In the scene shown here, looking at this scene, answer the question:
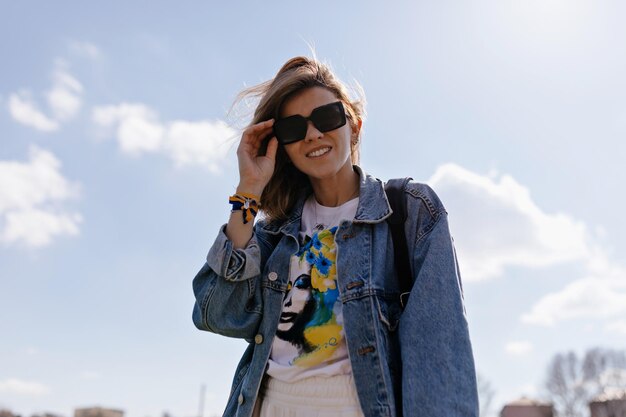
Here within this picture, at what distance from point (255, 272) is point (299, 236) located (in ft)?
1.02

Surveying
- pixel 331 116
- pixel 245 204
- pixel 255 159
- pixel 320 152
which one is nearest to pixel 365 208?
pixel 320 152

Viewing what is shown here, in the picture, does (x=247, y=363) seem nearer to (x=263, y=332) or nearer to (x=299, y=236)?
(x=263, y=332)

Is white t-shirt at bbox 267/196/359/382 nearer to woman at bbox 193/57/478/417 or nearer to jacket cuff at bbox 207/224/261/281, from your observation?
woman at bbox 193/57/478/417

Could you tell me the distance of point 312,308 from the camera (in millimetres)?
2693

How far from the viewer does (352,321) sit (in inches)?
97.7

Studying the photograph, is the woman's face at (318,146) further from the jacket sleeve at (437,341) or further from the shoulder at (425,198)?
the jacket sleeve at (437,341)

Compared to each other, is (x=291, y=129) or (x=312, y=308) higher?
(x=291, y=129)

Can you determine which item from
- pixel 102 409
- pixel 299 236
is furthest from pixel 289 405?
pixel 102 409

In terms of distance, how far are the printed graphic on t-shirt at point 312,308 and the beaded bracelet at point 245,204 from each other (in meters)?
0.32

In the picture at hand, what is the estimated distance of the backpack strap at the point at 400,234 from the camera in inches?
103

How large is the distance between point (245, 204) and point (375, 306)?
904 millimetres

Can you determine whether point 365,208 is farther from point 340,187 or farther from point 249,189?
point 249,189

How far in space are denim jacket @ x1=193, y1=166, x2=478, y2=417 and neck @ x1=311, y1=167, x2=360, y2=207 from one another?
10 centimetres

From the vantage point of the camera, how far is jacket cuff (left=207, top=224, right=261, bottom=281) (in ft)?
9.21
